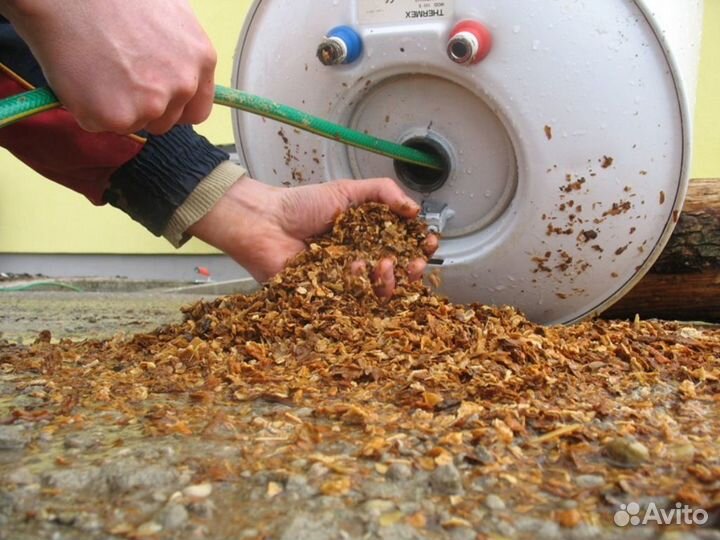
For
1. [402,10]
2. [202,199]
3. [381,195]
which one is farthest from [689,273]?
[202,199]

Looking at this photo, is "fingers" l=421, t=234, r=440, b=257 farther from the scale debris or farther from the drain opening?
the drain opening

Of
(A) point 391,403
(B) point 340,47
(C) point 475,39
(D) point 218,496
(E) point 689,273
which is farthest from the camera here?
(E) point 689,273

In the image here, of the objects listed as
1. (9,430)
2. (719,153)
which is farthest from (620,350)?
(719,153)

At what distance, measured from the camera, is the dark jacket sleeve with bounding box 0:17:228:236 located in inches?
56.6

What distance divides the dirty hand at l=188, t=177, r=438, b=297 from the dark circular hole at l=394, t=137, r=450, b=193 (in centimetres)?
9

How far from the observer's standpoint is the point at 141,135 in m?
1.53

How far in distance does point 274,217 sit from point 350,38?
1.30 ft

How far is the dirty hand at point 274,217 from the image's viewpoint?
1.50 meters

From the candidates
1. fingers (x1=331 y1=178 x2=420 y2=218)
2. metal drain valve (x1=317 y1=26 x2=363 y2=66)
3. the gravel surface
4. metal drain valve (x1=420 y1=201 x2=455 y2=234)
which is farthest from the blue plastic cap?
the gravel surface

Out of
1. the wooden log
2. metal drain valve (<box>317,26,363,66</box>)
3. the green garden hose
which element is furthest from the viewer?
the wooden log

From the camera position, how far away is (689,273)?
1.87m

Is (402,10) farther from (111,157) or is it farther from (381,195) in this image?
(111,157)

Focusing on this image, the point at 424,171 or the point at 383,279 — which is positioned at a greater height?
the point at 424,171

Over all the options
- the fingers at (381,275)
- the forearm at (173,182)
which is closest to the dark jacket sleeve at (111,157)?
the forearm at (173,182)
